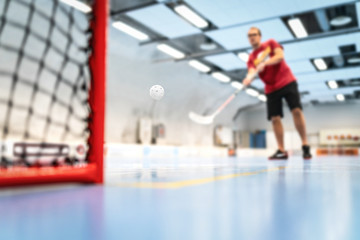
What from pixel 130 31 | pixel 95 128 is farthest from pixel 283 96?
pixel 130 31

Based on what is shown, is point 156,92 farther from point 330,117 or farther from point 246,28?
point 330,117

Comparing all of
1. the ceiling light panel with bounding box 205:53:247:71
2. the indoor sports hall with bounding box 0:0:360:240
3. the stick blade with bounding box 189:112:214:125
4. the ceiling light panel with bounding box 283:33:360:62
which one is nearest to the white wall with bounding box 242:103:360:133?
the indoor sports hall with bounding box 0:0:360:240

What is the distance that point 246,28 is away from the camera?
6.52 m

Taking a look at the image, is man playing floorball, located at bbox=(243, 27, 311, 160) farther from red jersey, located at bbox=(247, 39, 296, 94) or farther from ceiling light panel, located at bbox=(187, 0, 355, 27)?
ceiling light panel, located at bbox=(187, 0, 355, 27)

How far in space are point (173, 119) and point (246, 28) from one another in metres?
4.40

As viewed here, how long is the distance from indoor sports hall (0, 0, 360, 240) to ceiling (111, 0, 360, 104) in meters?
0.04

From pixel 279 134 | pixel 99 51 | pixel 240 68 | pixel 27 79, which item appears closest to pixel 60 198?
pixel 99 51

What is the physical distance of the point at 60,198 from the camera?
725mm

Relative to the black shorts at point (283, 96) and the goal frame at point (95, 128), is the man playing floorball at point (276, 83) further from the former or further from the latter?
the goal frame at point (95, 128)

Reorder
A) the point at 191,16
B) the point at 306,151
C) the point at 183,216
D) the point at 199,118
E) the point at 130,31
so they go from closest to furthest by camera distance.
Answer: the point at 183,216, the point at 199,118, the point at 306,151, the point at 191,16, the point at 130,31

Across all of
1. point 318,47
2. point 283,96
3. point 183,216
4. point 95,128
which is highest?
point 318,47

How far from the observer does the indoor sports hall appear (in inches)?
19.8

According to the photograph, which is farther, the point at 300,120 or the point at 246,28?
the point at 246,28

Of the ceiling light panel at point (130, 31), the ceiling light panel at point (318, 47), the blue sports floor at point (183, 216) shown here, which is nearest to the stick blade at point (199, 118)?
the blue sports floor at point (183, 216)
